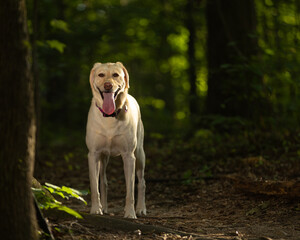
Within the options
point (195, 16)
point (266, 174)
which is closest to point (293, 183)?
point (266, 174)

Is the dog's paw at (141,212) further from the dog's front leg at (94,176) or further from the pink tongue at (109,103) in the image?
the pink tongue at (109,103)

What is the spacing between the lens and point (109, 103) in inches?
215

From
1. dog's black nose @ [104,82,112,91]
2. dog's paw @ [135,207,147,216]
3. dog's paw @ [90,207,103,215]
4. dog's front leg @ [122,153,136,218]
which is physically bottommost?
dog's paw @ [135,207,147,216]

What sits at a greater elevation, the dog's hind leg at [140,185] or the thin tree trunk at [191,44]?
the thin tree trunk at [191,44]

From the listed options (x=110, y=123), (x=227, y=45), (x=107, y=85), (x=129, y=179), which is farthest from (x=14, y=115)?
(x=227, y=45)

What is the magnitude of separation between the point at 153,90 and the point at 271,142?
36.6 feet

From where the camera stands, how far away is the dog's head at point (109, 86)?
5.43 m

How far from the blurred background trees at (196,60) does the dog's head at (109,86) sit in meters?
1.89

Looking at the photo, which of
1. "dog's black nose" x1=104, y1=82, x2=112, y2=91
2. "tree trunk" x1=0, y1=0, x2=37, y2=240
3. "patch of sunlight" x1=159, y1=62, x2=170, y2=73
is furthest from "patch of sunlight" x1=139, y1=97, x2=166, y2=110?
"tree trunk" x1=0, y1=0, x2=37, y2=240

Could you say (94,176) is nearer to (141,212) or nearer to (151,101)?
(141,212)

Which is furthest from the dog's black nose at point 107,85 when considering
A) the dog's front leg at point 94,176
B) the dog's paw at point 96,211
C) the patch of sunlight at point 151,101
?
the patch of sunlight at point 151,101

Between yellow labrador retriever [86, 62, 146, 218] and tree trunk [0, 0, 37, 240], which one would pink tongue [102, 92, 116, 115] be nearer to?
yellow labrador retriever [86, 62, 146, 218]

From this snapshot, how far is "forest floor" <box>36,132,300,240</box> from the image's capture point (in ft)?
15.0

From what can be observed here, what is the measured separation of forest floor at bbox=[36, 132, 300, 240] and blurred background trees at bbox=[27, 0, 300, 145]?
87cm
